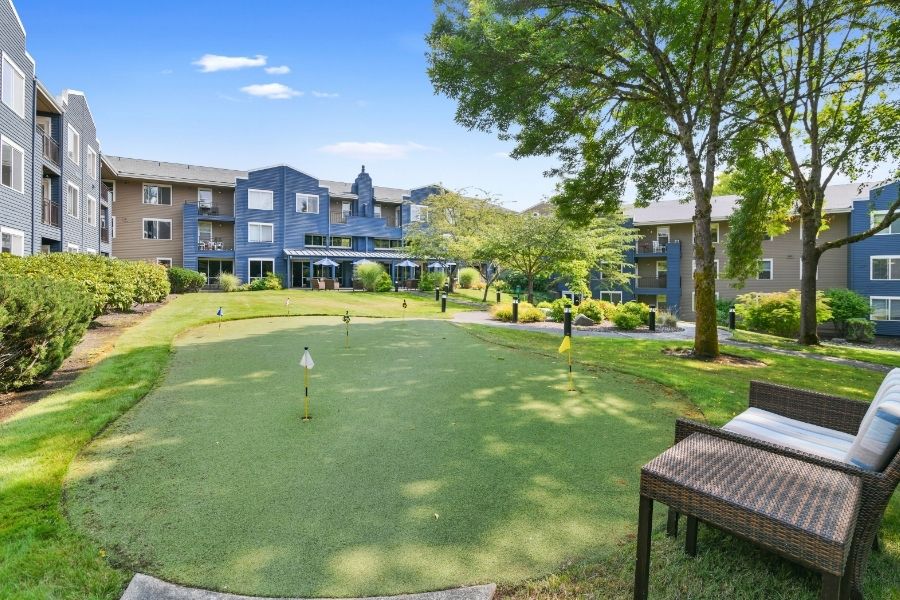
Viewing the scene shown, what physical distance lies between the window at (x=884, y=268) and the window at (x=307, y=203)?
1527 inches

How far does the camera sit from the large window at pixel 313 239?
38.8 m

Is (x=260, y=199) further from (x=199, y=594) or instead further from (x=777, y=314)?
(x=199, y=594)

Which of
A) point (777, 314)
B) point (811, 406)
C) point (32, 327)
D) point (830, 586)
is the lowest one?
point (830, 586)

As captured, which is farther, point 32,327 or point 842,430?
point 32,327

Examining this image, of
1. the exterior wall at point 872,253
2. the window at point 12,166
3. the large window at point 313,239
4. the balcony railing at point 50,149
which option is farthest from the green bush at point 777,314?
the balcony railing at point 50,149

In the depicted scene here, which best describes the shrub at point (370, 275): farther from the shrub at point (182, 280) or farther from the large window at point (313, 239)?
the shrub at point (182, 280)

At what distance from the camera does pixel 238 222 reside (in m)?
35.6

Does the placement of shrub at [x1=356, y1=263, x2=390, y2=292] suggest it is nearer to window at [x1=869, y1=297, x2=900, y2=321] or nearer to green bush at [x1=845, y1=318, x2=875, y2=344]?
green bush at [x1=845, y1=318, x2=875, y2=344]

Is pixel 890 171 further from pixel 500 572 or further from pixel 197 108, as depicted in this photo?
pixel 197 108

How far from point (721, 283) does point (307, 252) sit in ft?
102

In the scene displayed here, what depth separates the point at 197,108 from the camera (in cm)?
1991

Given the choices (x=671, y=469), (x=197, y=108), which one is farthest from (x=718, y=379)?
(x=197, y=108)

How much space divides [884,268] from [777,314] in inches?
474

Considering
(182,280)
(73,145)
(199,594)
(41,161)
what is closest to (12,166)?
(41,161)
